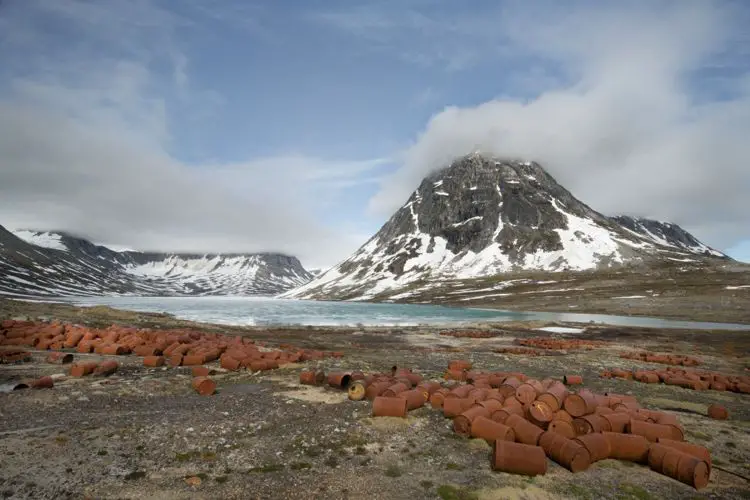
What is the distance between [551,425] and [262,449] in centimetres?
683

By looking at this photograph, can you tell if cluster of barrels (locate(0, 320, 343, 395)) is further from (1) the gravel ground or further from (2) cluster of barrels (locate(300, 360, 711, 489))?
(2) cluster of barrels (locate(300, 360, 711, 489))

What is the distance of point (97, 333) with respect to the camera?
2342 cm

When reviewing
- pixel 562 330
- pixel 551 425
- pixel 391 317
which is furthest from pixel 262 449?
pixel 391 317

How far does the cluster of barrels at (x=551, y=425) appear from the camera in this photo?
8.78m

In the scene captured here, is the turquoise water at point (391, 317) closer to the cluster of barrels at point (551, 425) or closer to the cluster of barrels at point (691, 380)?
the cluster of barrels at point (691, 380)

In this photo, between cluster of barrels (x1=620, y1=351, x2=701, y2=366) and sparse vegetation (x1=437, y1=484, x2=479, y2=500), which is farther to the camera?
cluster of barrels (x1=620, y1=351, x2=701, y2=366)

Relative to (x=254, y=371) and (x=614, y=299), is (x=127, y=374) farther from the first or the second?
(x=614, y=299)

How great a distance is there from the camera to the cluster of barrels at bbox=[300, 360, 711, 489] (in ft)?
28.8

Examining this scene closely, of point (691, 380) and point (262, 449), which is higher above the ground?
point (691, 380)

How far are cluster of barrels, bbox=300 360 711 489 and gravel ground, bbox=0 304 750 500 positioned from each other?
278mm

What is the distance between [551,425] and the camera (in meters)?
10.1

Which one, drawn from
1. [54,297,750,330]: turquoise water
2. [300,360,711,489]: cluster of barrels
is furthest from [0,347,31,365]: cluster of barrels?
[54,297,750,330]: turquoise water

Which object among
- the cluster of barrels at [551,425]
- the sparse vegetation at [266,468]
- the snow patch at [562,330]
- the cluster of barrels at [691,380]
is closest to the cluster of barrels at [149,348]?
the cluster of barrels at [551,425]

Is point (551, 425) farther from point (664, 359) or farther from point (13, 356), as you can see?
point (664, 359)
